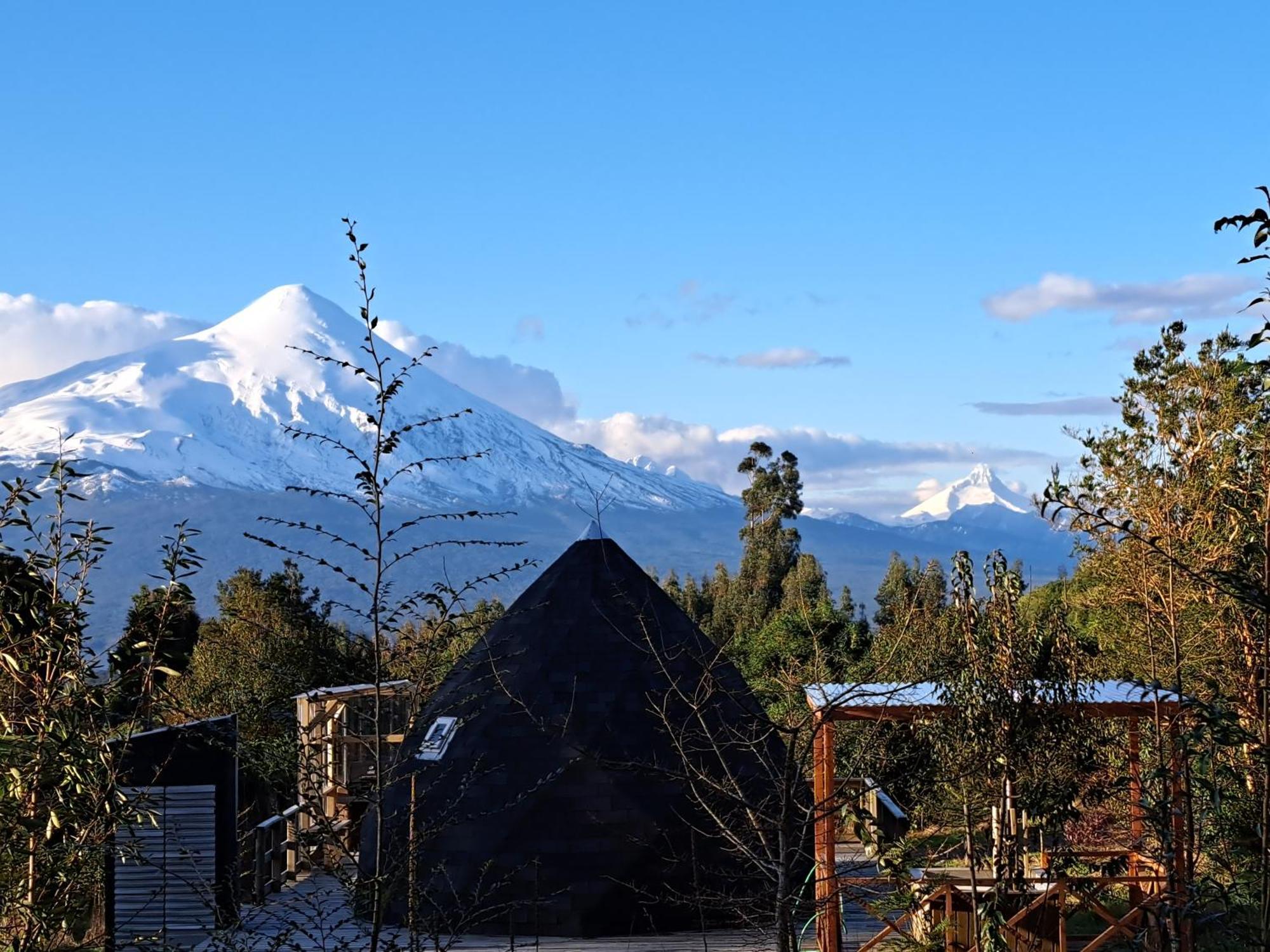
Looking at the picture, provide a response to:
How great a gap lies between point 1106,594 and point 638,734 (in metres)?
14.4

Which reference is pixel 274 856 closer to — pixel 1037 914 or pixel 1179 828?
pixel 1037 914

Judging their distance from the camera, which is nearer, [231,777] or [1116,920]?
[1116,920]

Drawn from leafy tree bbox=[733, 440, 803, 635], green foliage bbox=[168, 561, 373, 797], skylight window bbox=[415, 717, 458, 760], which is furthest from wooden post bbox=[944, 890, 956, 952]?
leafy tree bbox=[733, 440, 803, 635]

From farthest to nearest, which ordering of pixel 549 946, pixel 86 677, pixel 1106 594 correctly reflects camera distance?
1. pixel 1106 594
2. pixel 549 946
3. pixel 86 677

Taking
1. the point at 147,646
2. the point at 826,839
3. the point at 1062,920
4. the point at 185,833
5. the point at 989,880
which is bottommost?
the point at 1062,920

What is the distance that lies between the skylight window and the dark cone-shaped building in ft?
0.09

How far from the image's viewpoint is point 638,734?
1653cm

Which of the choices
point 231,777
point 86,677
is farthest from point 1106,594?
point 86,677

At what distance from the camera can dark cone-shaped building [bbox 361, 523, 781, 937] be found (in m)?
15.6

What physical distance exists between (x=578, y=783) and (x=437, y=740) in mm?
2038

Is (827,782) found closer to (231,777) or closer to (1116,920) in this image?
(1116,920)

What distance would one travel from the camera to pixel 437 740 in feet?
55.8

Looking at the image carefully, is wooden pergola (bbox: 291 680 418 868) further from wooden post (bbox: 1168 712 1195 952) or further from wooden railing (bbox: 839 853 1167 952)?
wooden post (bbox: 1168 712 1195 952)

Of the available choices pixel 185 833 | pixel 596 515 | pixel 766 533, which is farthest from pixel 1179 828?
pixel 766 533
